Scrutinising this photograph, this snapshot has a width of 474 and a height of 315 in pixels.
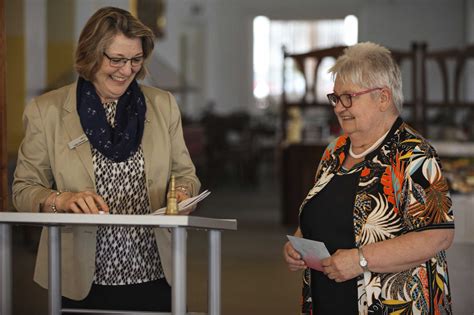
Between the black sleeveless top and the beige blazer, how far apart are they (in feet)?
1.37

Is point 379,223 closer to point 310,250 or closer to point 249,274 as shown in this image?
point 310,250

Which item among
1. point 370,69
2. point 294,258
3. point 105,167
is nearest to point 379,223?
point 294,258

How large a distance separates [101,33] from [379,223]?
990 mm

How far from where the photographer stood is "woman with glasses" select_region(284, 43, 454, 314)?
2.41 metres

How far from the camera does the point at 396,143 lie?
2.51 metres

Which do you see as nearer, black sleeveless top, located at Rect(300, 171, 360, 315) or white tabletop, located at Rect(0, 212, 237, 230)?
white tabletop, located at Rect(0, 212, 237, 230)

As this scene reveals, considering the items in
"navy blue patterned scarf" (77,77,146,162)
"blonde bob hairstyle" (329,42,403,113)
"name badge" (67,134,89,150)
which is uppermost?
"blonde bob hairstyle" (329,42,403,113)

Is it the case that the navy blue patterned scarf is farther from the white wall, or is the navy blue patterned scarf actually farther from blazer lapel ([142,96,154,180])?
the white wall

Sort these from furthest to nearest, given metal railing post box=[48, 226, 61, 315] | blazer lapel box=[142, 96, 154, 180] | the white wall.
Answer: the white wall → blazer lapel box=[142, 96, 154, 180] → metal railing post box=[48, 226, 61, 315]

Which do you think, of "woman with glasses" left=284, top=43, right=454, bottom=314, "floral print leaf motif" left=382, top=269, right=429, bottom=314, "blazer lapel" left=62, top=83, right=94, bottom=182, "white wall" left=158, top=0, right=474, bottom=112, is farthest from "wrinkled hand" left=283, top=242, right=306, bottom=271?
"white wall" left=158, top=0, right=474, bottom=112

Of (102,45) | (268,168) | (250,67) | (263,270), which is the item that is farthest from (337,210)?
(250,67)

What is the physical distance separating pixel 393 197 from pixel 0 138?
153 cm

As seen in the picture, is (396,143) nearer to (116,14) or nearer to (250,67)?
(116,14)

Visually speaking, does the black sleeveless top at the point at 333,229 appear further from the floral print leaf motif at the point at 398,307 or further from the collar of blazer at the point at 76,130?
the collar of blazer at the point at 76,130
